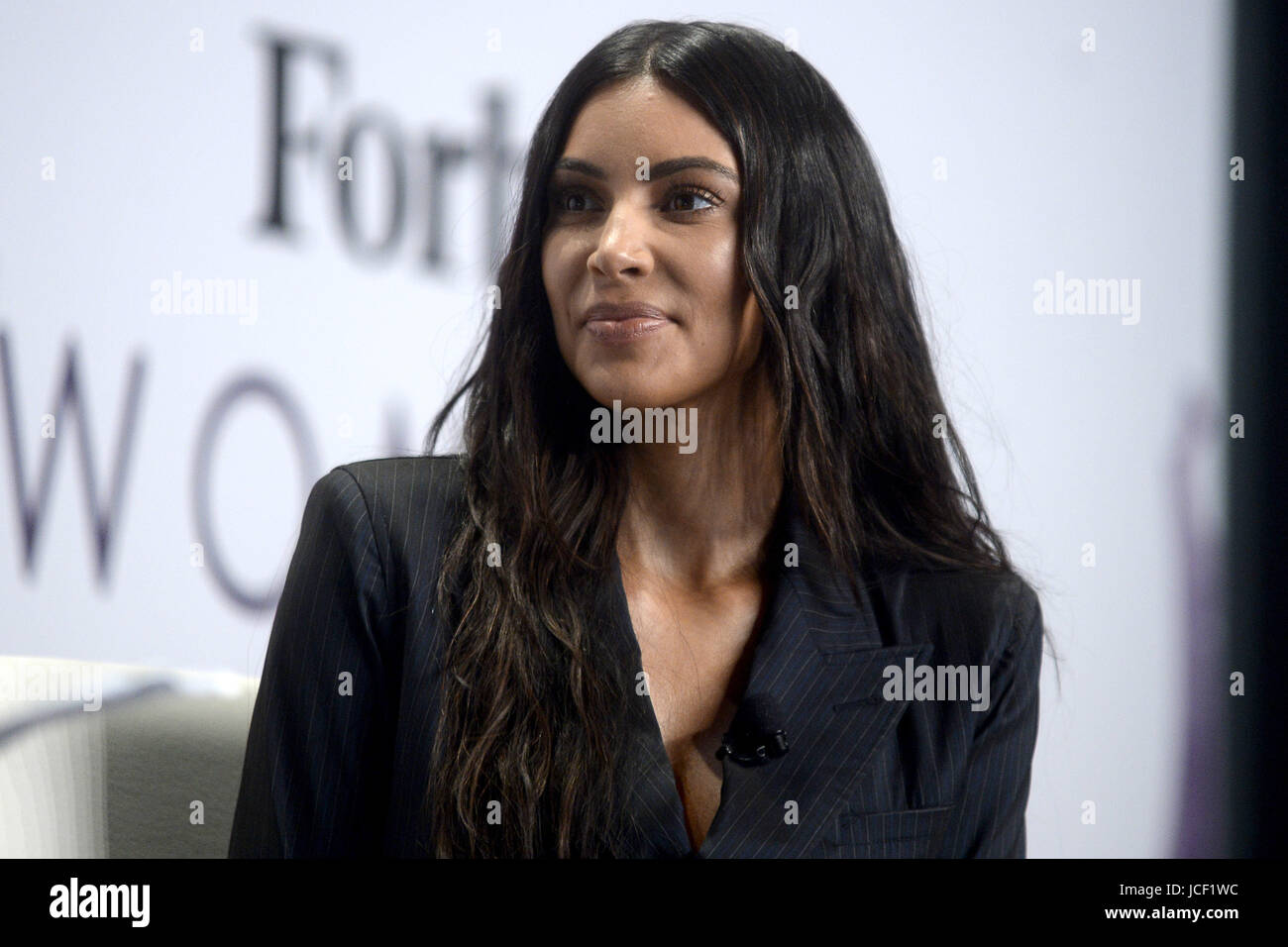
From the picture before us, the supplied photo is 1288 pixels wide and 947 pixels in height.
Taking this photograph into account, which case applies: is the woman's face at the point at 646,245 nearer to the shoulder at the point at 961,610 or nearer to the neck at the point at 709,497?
the neck at the point at 709,497

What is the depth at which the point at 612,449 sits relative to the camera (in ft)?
4.20

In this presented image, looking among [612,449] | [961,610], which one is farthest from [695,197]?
[961,610]

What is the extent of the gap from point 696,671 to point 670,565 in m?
0.13

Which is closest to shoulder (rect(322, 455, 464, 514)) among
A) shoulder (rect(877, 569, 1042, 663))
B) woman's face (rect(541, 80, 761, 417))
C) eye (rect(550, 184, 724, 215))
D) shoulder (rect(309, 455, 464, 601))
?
shoulder (rect(309, 455, 464, 601))

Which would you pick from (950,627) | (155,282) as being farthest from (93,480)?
(950,627)

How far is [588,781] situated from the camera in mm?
1118

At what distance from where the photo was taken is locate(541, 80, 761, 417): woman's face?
1146mm

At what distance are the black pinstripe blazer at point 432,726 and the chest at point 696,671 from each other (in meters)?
0.04

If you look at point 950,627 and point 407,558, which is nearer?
point 407,558

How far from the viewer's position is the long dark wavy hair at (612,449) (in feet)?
3.69

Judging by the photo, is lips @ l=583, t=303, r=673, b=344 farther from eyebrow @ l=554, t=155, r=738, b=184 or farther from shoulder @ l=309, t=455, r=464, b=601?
shoulder @ l=309, t=455, r=464, b=601

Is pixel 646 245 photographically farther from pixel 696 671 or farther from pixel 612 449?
pixel 696 671

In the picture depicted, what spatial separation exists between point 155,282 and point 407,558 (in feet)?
2.43
